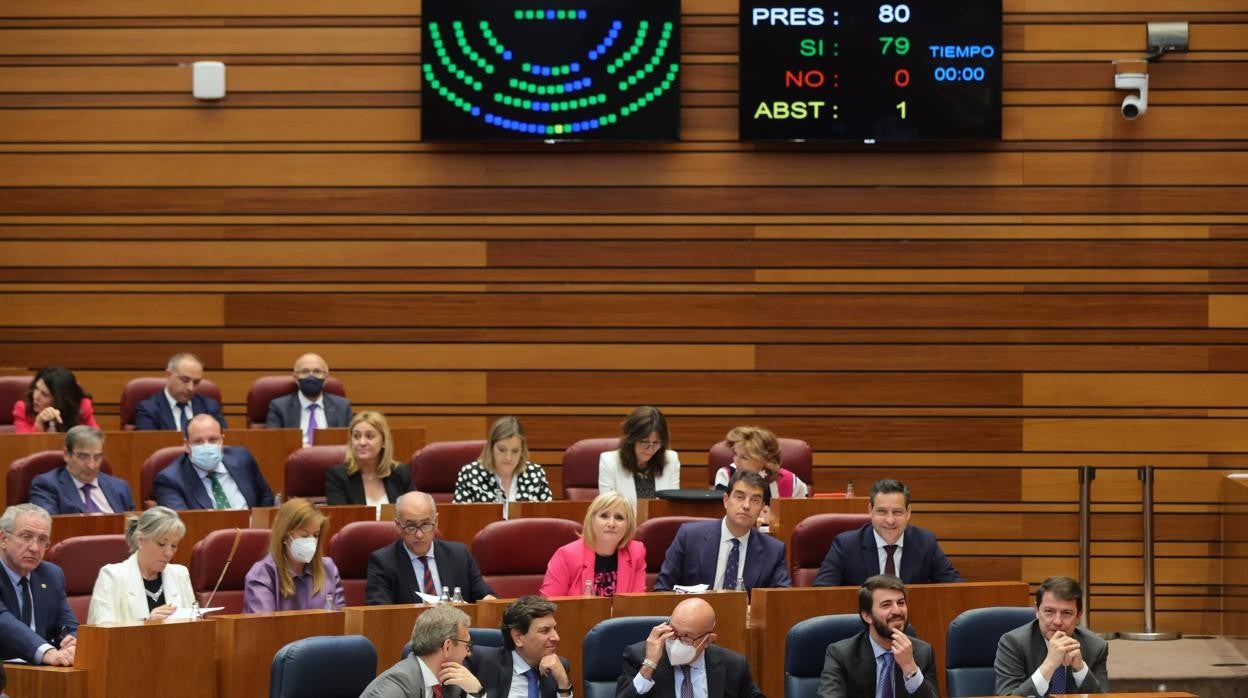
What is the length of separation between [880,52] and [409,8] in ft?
7.07

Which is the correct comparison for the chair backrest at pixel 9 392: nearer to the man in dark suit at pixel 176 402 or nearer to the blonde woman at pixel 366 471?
the man in dark suit at pixel 176 402

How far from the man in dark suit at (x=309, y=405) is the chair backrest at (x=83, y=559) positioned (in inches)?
74.6

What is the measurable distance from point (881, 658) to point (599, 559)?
47.4 inches

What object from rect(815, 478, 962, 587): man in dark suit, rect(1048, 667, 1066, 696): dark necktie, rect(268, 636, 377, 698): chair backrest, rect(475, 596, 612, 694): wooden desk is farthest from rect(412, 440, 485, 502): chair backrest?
rect(1048, 667, 1066, 696): dark necktie

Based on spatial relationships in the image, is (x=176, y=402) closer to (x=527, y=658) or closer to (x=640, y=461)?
(x=640, y=461)

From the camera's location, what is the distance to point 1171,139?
8125 mm

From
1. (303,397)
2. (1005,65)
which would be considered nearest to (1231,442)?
(1005,65)

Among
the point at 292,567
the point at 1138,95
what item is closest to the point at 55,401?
the point at 292,567

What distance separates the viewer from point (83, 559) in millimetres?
5902

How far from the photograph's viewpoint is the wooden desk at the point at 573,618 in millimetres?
5449

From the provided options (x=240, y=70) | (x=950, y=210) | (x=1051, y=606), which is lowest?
(x=1051, y=606)

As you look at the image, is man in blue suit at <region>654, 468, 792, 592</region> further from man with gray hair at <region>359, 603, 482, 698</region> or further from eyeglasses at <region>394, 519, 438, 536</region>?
man with gray hair at <region>359, 603, 482, 698</region>

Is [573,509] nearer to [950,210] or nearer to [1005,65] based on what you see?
[950,210]

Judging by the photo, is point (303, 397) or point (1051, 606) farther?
point (303, 397)
